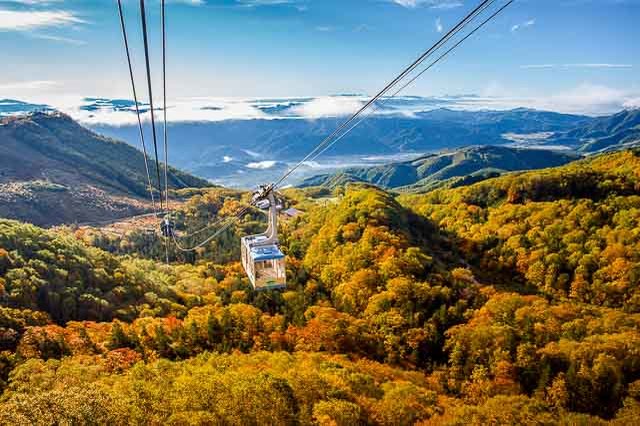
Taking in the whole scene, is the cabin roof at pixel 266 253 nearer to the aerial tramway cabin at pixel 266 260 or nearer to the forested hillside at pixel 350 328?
the aerial tramway cabin at pixel 266 260

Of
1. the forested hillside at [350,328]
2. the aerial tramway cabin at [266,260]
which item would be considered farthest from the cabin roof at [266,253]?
the forested hillside at [350,328]

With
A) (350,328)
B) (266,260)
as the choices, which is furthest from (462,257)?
(266,260)

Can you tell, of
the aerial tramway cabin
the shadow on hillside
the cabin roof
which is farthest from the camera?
the shadow on hillside

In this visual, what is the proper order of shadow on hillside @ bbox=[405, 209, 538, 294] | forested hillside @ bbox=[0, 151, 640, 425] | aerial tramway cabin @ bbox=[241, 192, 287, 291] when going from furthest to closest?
shadow on hillside @ bbox=[405, 209, 538, 294]
forested hillside @ bbox=[0, 151, 640, 425]
aerial tramway cabin @ bbox=[241, 192, 287, 291]

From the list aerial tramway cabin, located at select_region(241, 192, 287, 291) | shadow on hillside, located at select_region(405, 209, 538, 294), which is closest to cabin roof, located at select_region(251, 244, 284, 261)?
aerial tramway cabin, located at select_region(241, 192, 287, 291)

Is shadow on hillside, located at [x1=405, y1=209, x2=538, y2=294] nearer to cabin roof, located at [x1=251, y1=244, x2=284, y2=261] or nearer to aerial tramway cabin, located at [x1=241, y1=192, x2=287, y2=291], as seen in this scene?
aerial tramway cabin, located at [x1=241, y1=192, x2=287, y2=291]

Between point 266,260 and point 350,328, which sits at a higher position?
point 266,260

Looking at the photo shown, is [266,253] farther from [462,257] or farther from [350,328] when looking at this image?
[462,257]
